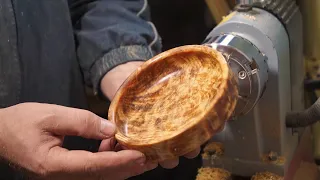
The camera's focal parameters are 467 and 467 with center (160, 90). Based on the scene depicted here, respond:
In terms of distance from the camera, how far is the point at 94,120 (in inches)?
19.0

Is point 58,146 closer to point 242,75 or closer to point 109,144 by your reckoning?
point 109,144

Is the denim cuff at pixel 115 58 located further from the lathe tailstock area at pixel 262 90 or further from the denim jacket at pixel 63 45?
the lathe tailstock area at pixel 262 90

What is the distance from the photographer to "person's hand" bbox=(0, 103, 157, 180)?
0.46m

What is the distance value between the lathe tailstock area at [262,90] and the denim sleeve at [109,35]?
0.23 m

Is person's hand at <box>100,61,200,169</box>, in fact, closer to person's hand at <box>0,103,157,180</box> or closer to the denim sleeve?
the denim sleeve

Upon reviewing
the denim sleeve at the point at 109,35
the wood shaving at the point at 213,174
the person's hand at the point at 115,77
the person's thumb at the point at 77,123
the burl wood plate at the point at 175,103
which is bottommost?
the wood shaving at the point at 213,174

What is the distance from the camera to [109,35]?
77 centimetres

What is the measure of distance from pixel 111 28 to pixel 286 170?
371mm

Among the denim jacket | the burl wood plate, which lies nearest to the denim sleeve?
the denim jacket

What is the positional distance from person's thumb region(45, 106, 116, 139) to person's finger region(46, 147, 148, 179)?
0.02 meters

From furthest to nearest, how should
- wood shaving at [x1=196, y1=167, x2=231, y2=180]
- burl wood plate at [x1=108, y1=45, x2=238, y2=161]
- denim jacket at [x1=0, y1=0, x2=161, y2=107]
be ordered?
denim jacket at [x1=0, y1=0, x2=161, y2=107] → wood shaving at [x1=196, y1=167, x2=231, y2=180] → burl wood plate at [x1=108, y1=45, x2=238, y2=161]

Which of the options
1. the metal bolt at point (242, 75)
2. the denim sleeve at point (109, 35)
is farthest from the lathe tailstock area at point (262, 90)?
the denim sleeve at point (109, 35)

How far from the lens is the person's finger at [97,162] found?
1.48 feet

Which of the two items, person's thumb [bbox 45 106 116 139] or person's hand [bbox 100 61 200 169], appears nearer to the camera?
person's thumb [bbox 45 106 116 139]
